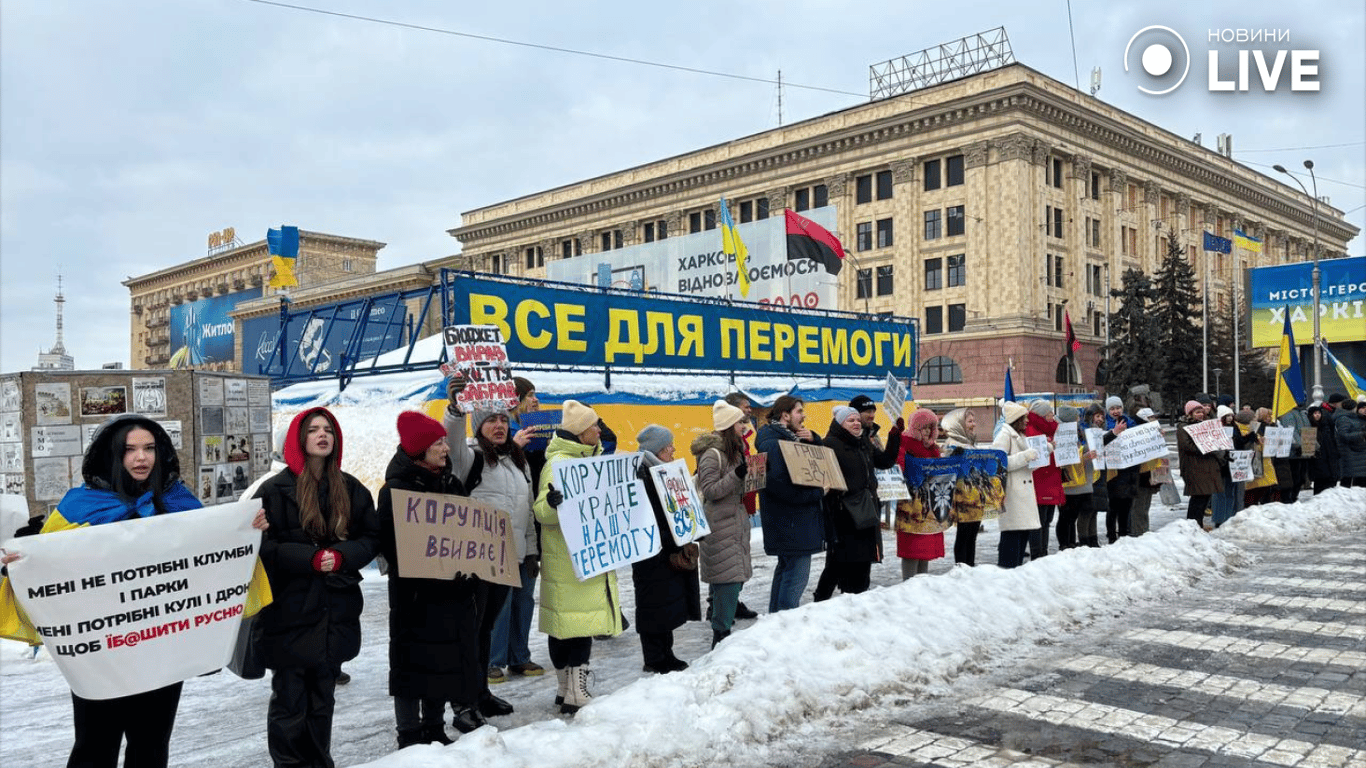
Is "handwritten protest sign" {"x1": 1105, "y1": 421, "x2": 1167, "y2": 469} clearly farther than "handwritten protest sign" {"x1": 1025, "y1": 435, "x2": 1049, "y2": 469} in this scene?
Yes

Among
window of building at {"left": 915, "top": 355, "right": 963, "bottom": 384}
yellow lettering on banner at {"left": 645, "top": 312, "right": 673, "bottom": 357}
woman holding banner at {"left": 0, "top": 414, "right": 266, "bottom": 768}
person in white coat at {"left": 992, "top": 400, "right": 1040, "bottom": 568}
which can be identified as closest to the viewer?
woman holding banner at {"left": 0, "top": 414, "right": 266, "bottom": 768}

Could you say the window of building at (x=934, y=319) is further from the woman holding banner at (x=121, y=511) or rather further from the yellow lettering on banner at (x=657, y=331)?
the woman holding banner at (x=121, y=511)

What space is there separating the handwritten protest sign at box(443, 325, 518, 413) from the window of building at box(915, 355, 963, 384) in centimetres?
4751

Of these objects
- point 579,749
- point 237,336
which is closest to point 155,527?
point 579,749

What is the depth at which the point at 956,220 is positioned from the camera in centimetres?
5472

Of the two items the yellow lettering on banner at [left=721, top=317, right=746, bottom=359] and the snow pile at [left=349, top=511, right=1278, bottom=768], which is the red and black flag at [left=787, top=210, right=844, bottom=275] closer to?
the yellow lettering on banner at [left=721, top=317, right=746, bottom=359]

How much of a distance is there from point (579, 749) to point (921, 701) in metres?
2.29

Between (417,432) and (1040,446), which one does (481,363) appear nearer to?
(417,432)

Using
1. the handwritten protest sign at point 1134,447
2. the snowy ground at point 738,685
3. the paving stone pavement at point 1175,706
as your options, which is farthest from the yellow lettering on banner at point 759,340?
the paving stone pavement at point 1175,706

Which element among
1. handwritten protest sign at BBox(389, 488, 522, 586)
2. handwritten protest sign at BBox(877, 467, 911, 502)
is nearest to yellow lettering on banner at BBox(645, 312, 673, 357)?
handwritten protest sign at BBox(877, 467, 911, 502)

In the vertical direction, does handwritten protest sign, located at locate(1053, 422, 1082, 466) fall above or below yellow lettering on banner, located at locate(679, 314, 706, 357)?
below

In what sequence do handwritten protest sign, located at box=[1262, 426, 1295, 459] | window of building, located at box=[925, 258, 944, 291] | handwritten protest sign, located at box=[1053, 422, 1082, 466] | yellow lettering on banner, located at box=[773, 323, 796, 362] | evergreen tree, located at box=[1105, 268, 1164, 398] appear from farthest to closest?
window of building, located at box=[925, 258, 944, 291] → evergreen tree, located at box=[1105, 268, 1164, 398] → yellow lettering on banner, located at box=[773, 323, 796, 362] → handwritten protest sign, located at box=[1262, 426, 1295, 459] → handwritten protest sign, located at box=[1053, 422, 1082, 466]

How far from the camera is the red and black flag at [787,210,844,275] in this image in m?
20.6

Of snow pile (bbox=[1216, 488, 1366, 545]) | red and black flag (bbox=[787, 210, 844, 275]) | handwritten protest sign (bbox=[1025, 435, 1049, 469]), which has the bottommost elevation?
snow pile (bbox=[1216, 488, 1366, 545])
